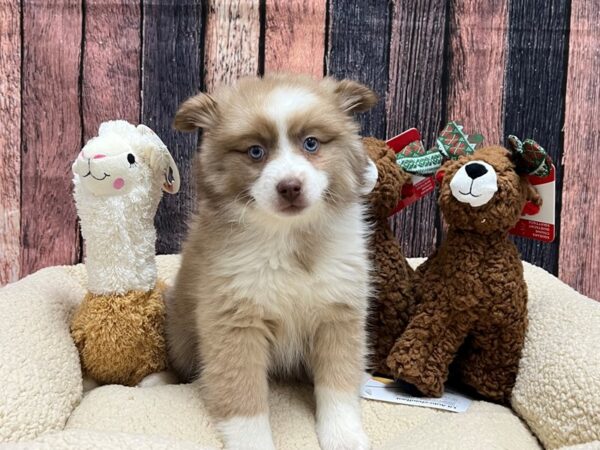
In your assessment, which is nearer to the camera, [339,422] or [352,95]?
[339,422]

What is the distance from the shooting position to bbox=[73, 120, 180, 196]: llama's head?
1.68 meters

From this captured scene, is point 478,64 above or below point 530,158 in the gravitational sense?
above

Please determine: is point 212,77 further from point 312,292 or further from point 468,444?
point 468,444

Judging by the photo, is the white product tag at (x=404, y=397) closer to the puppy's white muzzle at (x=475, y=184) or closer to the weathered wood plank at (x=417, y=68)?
the puppy's white muzzle at (x=475, y=184)

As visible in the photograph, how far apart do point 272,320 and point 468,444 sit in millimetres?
612

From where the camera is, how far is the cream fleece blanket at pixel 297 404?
1511mm

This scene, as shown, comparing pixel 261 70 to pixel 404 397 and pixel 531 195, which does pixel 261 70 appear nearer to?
pixel 531 195

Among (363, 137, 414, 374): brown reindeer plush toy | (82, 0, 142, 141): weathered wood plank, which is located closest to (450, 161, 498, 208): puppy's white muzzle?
(363, 137, 414, 374): brown reindeer plush toy

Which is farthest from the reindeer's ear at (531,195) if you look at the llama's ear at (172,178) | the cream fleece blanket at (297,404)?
the llama's ear at (172,178)

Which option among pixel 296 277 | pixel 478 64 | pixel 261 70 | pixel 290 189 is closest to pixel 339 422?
pixel 296 277

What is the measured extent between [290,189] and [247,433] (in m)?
0.65

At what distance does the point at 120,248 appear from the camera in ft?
5.85

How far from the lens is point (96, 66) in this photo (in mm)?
2287

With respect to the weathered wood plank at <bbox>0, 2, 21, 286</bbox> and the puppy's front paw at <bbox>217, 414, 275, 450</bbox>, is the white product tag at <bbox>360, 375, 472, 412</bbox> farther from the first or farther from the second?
the weathered wood plank at <bbox>0, 2, 21, 286</bbox>
